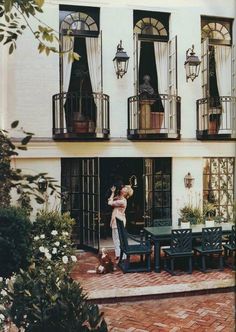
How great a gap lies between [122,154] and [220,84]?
9.33 feet

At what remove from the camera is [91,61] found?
25.9 feet

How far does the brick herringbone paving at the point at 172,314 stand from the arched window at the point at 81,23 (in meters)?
5.65

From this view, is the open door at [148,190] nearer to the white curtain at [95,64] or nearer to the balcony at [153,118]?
the balcony at [153,118]

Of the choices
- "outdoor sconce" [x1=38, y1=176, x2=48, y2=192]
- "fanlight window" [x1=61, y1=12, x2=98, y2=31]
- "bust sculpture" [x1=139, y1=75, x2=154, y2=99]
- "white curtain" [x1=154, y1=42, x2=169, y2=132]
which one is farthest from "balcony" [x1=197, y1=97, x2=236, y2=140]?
"outdoor sconce" [x1=38, y1=176, x2=48, y2=192]

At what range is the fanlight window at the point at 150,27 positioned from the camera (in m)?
8.34

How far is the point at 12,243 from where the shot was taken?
3926 mm

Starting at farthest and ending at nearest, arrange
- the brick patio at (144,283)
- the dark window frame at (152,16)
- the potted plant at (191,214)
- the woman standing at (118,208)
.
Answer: the dark window frame at (152,16)
the potted plant at (191,214)
the woman standing at (118,208)
the brick patio at (144,283)

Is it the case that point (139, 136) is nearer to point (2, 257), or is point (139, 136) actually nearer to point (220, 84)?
point (220, 84)

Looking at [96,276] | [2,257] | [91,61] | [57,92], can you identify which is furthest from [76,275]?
[91,61]

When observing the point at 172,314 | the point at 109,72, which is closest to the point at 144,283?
the point at 172,314

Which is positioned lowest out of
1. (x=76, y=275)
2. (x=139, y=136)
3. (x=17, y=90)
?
(x=76, y=275)

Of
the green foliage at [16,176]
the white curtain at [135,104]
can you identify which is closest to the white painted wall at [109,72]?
the white curtain at [135,104]

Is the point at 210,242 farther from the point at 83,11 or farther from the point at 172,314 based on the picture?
the point at 83,11

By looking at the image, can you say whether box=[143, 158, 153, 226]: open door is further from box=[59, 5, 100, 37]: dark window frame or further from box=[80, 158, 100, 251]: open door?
box=[59, 5, 100, 37]: dark window frame
